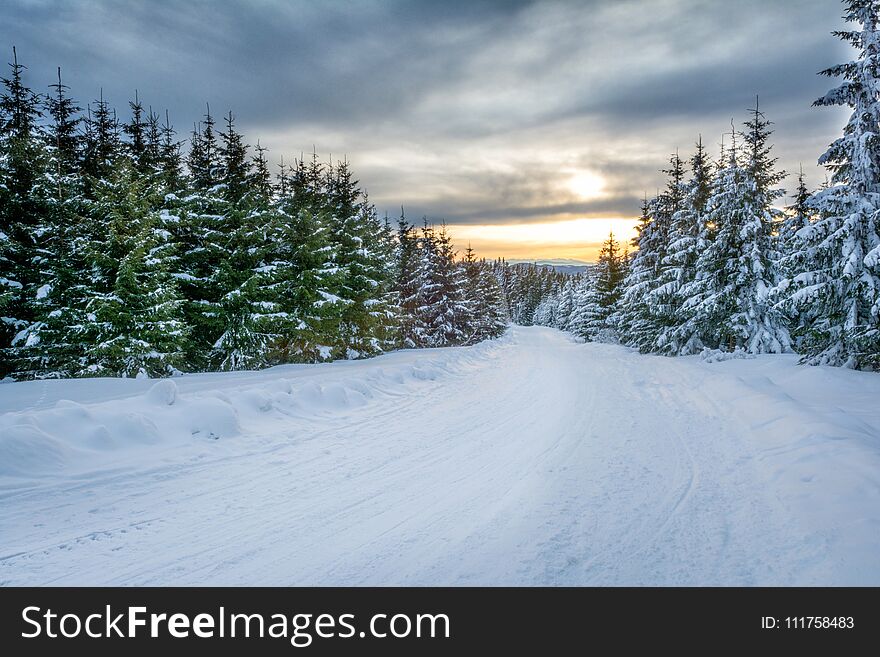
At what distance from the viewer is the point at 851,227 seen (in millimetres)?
11195

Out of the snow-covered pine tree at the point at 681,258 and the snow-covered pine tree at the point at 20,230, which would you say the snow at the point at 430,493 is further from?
the snow-covered pine tree at the point at 681,258

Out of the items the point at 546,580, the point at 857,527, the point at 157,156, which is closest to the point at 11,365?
the point at 157,156

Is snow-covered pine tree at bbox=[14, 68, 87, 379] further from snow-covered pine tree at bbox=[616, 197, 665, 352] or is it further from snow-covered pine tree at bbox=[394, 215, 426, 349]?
snow-covered pine tree at bbox=[616, 197, 665, 352]

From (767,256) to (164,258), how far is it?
83.4 ft

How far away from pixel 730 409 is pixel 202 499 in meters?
9.49

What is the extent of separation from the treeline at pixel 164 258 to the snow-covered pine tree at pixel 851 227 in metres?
16.9

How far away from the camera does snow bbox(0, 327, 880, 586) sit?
3.14 meters

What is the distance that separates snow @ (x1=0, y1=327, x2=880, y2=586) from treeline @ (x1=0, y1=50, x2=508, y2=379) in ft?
19.0

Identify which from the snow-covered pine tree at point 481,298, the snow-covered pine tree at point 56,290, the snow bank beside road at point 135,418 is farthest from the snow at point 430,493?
the snow-covered pine tree at point 481,298

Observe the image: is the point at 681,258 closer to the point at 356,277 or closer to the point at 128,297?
the point at 356,277

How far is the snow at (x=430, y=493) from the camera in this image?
314 centimetres

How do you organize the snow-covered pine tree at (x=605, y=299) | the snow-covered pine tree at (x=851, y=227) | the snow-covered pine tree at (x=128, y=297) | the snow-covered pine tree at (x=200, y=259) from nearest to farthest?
the snow-covered pine tree at (x=851, y=227)
the snow-covered pine tree at (x=128, y=297)
the snow-covered pine tree at (x=200, y=259)
the snow-covered pine tree at (x=605, y=299)

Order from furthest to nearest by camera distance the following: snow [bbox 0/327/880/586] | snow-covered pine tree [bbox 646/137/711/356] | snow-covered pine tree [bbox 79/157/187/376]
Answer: snow-covered pine tree [bbox 646/137/711/356]
snow-covered pine tree [bbox 79/157/187/376]
snow [bbox 0/327/880/586]

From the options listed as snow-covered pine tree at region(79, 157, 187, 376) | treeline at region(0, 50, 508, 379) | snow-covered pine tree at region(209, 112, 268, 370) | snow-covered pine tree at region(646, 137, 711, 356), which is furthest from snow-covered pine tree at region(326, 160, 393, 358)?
snow-covered pine tree at region(646, 137, 711, 356)
